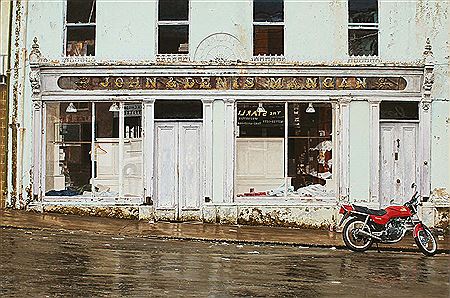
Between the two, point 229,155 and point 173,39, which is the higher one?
point 173,39

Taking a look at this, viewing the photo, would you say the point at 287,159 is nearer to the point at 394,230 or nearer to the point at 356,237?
the point at 356,237

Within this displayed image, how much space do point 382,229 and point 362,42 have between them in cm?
530

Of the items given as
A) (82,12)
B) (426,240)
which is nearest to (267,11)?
(82,12)

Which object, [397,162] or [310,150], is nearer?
[310,150]

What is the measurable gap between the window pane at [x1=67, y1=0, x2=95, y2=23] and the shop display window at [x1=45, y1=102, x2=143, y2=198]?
2.04 meters

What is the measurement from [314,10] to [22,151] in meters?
7.71

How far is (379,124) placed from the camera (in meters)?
17.6

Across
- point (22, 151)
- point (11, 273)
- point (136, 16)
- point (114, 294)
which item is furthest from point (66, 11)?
point (114, 294)

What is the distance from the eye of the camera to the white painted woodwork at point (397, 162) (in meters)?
17.6

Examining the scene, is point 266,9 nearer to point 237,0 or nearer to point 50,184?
point 237,0

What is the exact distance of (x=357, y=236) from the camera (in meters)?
14.2

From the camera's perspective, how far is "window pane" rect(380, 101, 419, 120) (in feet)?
57.7

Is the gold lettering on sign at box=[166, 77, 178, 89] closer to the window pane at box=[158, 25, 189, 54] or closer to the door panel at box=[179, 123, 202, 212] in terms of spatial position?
the window pane at box=[158, 25, 189, 54]

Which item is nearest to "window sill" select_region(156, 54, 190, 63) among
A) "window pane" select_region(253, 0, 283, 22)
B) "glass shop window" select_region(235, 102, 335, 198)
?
"glass shop window" select_region(235, 102, 335, 198)
